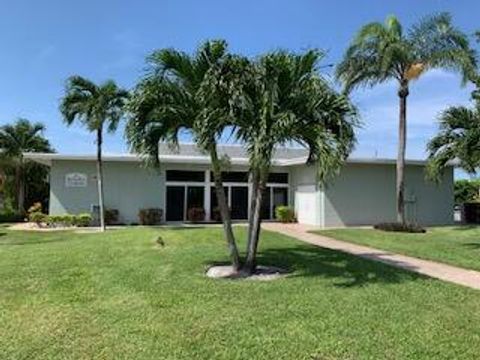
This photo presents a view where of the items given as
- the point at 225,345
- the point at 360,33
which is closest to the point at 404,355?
the point at 225,345

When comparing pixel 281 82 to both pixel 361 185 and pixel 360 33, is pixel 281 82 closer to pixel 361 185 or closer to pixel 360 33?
pixel 360 33

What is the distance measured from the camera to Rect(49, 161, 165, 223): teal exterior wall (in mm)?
29734

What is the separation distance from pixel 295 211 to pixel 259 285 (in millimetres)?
21014

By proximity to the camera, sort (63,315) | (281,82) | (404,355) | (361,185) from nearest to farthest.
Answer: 1. (404,355)
2. (63,315)
3. (281,82)
4. (361,185)

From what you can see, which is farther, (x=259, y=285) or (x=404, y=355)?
(x=259, y=285)

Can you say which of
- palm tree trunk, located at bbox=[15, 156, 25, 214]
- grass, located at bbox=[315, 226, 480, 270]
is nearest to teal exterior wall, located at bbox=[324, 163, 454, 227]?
grass, located at bbox=[315, 226, 480, 270]

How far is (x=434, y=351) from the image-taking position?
6.75 meters

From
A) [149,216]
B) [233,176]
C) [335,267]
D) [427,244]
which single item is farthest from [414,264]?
[233,176]

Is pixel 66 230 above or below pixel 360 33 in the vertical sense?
below

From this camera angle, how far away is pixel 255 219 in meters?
12.5

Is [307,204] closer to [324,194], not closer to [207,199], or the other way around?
[324,194]

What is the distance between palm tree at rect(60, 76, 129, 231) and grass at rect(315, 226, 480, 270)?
380 inches

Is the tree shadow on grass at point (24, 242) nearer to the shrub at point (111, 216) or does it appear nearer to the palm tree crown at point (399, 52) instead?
the shrub at point (111, 216)

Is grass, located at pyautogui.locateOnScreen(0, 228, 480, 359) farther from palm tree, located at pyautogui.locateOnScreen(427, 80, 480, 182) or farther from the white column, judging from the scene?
the white column
